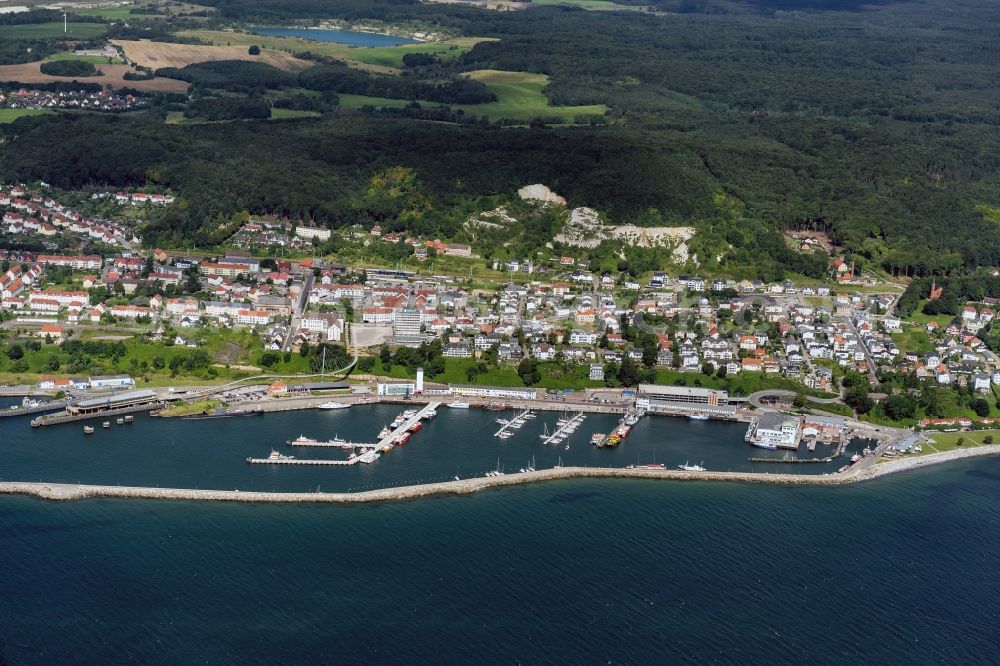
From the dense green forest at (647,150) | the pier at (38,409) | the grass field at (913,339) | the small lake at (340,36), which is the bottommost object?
the pier at (38,409)

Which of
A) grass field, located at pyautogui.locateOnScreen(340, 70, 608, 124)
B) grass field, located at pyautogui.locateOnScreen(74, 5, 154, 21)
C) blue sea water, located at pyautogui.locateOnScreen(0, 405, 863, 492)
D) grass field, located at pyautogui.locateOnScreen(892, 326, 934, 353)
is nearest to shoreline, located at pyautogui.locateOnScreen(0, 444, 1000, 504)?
blue sea water, located at pyautogui.locateOnScreen(0, 405, 863, 492)

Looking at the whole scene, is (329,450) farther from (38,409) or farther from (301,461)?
(38,409)

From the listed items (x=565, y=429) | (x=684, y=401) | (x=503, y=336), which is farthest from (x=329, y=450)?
(x=684, y=401)

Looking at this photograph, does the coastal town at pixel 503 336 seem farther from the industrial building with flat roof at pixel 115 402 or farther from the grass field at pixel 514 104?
the grass field at pixel 514 104

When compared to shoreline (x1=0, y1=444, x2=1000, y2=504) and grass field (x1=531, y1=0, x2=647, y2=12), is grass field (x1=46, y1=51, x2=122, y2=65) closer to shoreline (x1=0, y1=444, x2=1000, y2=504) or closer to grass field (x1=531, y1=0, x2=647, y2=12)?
grass field (x1=531, y1=0, x2=647, y2=12)

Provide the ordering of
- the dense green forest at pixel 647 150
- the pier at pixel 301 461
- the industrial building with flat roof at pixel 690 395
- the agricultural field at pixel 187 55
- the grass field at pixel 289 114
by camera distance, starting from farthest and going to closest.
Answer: the agricultural field at pixel 187 55 → the grass field at pixel 289 114 → the dense green forest at pixel 647 150 → the industrial building with flat roof at pixel 690 395 → the pier at pixel 301 461

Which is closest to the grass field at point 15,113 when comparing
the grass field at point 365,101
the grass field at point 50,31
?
the grass field at point 365,101

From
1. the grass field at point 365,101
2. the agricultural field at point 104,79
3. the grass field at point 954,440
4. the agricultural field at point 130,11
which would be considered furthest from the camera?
the agricultural field at point 130,11

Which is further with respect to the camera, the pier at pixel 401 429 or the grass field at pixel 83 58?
the grass field at pixel 83 58
